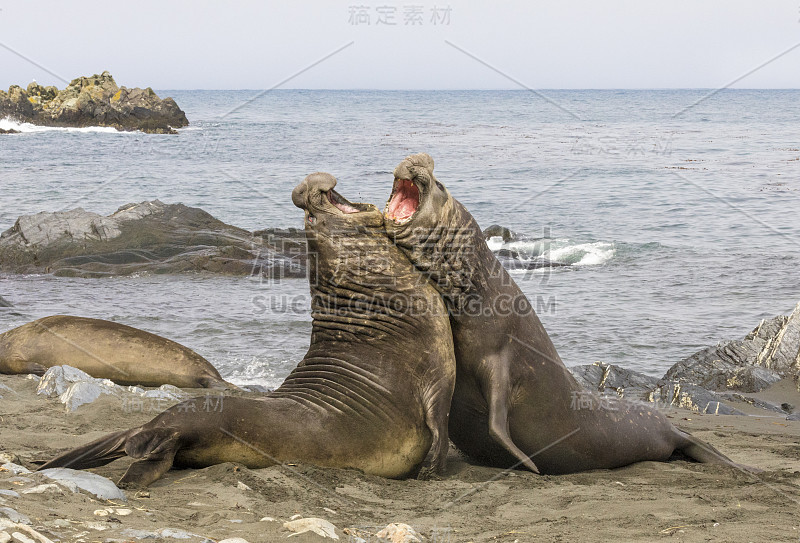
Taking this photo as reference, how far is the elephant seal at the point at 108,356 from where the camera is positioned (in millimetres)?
9000

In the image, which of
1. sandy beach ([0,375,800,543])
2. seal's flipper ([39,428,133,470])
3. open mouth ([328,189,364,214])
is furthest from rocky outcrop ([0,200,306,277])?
seal's flipper ([39,428,133,470])

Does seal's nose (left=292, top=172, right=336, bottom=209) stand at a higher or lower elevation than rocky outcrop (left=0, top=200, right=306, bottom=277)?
higher

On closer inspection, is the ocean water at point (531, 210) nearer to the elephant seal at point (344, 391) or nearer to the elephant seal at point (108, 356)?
the elephant seal at point (108, 356)

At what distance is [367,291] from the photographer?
19.1 feet

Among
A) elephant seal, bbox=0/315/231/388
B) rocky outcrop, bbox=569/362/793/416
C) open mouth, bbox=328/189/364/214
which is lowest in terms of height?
rocky outcrop, bbox=569/362/793/416

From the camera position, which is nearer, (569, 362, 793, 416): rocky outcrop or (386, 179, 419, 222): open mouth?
(386, 179, 419, 222): open mouth

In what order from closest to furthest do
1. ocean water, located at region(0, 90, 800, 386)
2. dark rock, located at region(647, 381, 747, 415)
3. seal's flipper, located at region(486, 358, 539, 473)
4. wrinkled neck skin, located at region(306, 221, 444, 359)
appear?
1. seal's flipper, located at region(486, 358, 539, 473)
2. wrinkled neck skin, located at region(306, 221, 444, 359)
3. dark rock, located at region(647, 381, 747, 415)
4. ocean water, located at region(0, 90, 800, 386)

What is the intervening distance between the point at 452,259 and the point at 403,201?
562 mm

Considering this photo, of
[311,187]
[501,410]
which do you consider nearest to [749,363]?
[501,410]

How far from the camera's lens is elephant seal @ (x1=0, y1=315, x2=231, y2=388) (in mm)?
9000

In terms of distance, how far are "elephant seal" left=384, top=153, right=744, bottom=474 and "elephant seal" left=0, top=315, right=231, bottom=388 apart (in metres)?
3.99

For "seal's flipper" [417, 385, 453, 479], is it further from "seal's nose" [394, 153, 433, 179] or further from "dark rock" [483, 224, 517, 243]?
"dark rock" [483, 224, 517, 243]

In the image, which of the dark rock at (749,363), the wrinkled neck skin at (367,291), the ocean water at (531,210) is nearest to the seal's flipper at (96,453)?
the wrinkled neck skin at (367,291)

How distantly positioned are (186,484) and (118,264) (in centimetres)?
1367
